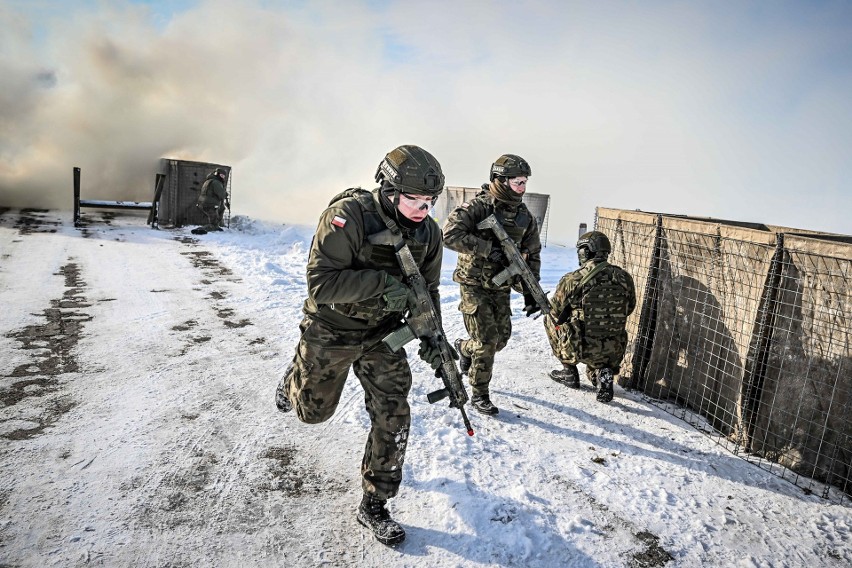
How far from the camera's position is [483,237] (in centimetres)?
493

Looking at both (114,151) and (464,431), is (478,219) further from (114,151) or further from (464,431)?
(114,151)

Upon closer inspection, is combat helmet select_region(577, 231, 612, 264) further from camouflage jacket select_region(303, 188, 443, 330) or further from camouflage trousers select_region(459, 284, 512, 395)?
camouflage jacket select_region(303, 188, 443, 330)

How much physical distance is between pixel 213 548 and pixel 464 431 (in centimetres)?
204

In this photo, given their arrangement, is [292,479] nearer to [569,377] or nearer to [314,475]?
[314,475]

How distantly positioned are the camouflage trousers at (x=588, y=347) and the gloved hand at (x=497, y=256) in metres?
0.85

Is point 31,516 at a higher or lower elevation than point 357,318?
lower

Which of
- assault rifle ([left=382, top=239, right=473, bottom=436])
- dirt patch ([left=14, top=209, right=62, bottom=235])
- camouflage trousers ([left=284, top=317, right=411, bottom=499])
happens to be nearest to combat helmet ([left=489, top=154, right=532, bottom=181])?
assault rifle ([left=382, top=239, right=473, bottom=436])

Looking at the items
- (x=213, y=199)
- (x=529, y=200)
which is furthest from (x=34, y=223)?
(x=529, y=200)

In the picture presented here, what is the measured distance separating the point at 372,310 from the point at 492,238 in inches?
85.7

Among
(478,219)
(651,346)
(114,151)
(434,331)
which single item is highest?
(114,151)

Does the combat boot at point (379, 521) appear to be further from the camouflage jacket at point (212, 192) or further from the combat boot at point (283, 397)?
the camouflage jacket at point (212, 192)

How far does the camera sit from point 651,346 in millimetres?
5402

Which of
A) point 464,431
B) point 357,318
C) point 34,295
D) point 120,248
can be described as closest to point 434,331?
point 357,318

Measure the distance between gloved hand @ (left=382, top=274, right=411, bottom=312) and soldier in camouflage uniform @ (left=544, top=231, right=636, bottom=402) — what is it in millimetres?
2622
